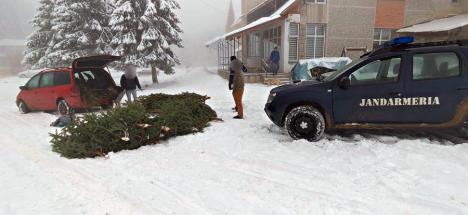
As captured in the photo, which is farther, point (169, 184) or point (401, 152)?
point (401, 152)

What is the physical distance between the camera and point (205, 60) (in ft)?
237

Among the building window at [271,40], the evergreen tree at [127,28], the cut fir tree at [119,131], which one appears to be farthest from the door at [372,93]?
the evergreen tree at [127,28]

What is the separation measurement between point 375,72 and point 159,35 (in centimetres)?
1548

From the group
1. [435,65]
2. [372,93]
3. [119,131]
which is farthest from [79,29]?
[435,65]

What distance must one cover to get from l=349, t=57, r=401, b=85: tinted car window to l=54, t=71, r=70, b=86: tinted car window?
7.86 metres

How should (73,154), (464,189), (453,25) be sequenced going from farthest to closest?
(453,25) → (73,154) → (464,189)

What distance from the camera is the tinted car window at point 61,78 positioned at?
28.7 feet

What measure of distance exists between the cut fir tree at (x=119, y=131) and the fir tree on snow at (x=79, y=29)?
15244mm

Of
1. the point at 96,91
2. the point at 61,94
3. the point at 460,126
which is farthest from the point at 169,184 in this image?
the point at 61,94

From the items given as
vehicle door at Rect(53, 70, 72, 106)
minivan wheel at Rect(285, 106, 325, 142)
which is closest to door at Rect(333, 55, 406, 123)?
minivan wheel at Rect(285, 106, 325, 142)

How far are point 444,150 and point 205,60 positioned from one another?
6936cm

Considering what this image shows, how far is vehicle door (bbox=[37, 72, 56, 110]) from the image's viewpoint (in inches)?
359

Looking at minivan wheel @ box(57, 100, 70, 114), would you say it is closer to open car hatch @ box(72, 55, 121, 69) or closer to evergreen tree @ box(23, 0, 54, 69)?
open car hatch @ box(72, 55, 121, 69)

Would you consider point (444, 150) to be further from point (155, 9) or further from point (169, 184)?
point (155, 9)
